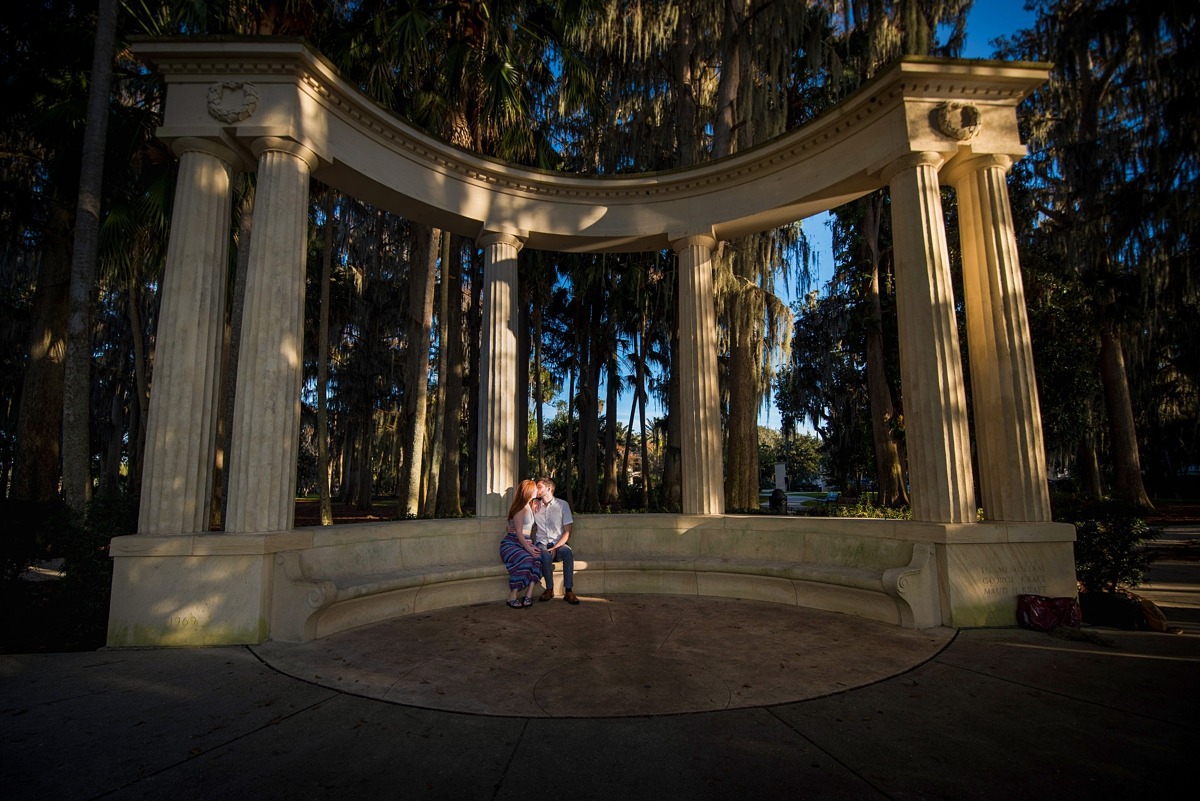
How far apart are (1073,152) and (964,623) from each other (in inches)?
840

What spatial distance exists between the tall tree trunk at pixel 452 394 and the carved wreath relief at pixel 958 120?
13027 mm

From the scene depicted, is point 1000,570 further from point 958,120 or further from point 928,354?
point 958,120

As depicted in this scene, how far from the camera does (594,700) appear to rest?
419 centimetres

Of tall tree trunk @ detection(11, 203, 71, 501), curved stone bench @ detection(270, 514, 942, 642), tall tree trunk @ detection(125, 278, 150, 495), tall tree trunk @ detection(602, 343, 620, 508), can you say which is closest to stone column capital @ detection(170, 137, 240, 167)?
curved stone bench @ detection(270, 514, 942, 642)

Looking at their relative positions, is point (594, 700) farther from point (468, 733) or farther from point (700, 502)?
point (700, 502)

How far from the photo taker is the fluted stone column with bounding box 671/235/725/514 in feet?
29.9

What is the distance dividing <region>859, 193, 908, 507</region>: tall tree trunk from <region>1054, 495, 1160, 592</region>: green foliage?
28.7ft

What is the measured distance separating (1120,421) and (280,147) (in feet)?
81.4

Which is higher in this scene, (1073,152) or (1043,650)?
(1073,152)

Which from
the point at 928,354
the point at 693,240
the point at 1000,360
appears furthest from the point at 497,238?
the point at 1000,360

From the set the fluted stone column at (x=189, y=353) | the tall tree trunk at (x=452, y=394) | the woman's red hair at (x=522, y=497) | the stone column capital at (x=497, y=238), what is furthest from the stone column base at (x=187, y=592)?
the tall tree trunk at (x=452, y=394)

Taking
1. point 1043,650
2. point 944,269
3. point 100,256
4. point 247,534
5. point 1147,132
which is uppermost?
point 1147,132

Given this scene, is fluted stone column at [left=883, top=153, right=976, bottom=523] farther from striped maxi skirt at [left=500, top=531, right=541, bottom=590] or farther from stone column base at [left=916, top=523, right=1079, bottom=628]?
striped maxi skirt at [left=500, top=531, right=541, bottom=590]

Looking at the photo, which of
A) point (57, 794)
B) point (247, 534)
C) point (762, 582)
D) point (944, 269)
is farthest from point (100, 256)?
point (944, 269)
